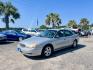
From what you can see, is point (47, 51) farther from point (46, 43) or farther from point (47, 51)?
point (46, 43)

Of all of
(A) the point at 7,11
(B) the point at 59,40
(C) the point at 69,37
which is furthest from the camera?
(A) the point at 7,11

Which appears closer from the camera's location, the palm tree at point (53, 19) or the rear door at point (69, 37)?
the rear door at point (69, 37)

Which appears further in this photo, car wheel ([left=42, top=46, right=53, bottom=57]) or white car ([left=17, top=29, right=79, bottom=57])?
car wheel ([left=42, top=46, right=53, bottom=57])

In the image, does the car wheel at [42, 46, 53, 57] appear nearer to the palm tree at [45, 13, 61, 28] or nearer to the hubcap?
the hubcap

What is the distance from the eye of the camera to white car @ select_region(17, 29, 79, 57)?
8191 millimetres

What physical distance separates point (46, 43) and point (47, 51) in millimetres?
458

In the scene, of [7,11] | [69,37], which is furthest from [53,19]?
[69,37]

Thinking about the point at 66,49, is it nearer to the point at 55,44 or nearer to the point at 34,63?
the point at 55,44

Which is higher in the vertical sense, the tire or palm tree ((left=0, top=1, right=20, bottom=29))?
palm tree ((left=0, top=1, right=20, bottom=29))

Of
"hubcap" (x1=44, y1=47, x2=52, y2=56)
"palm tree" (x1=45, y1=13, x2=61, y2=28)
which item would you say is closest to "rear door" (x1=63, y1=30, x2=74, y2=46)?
"hubcap" (x1=44, y1=47, x2=52, y2=56)

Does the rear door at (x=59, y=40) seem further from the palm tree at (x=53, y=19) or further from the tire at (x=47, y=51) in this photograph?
the palm tree at (x=53, y=19)

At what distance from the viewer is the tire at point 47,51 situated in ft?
28.1

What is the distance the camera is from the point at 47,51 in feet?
28.7

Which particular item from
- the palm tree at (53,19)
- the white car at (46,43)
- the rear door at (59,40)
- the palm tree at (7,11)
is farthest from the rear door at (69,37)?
the palm tree at (53,19)
